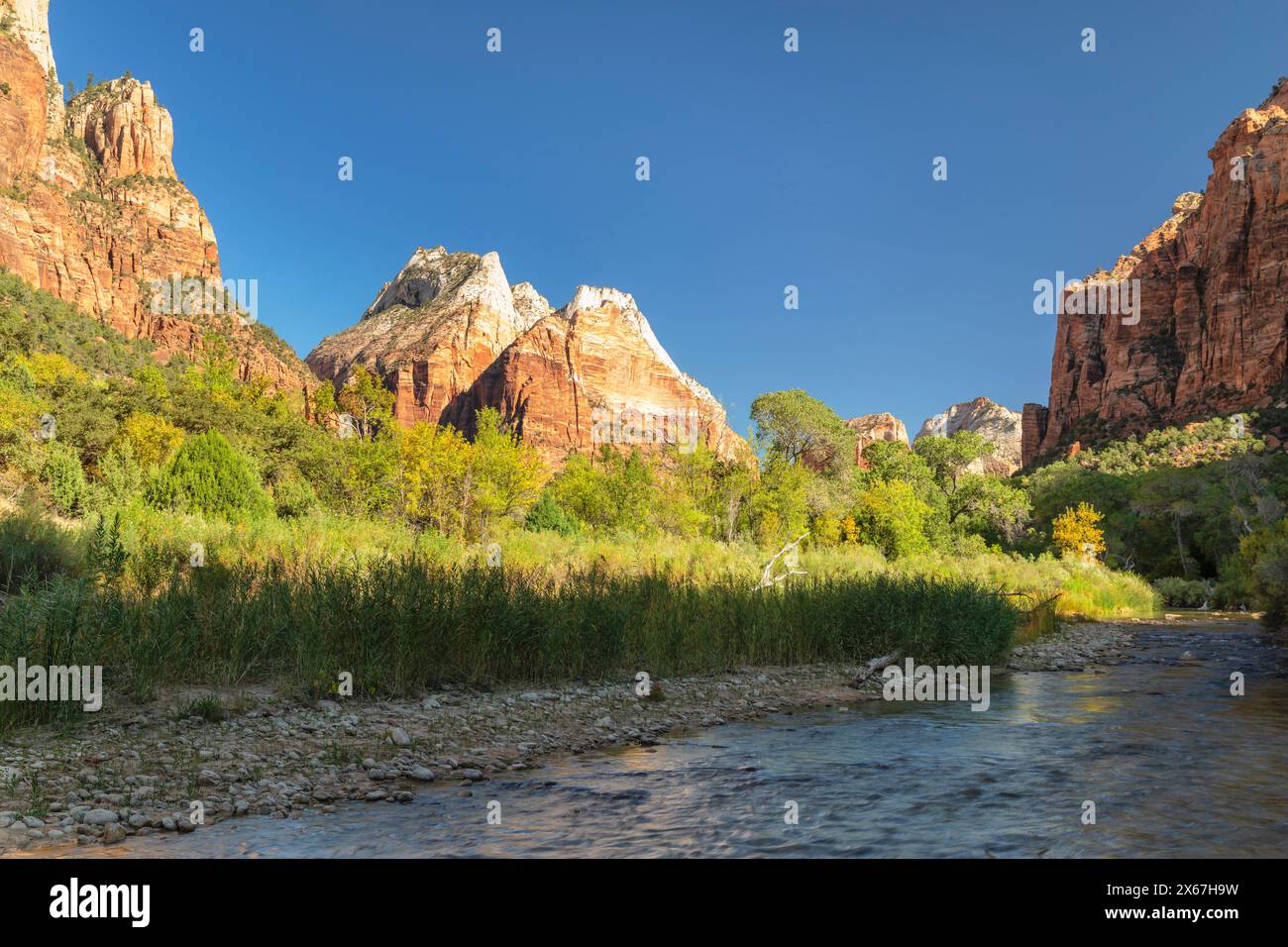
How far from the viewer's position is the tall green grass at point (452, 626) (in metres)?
8.98

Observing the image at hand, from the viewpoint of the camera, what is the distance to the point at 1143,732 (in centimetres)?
1044

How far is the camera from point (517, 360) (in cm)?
14912

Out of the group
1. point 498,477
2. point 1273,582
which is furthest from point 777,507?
point 1273,582

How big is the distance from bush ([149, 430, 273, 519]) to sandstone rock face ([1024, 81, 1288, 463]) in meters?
97.5

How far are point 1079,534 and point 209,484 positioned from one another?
50434mm

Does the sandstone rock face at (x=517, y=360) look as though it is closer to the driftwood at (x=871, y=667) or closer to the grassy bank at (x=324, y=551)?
the grassy bank at (x=324, y=551)

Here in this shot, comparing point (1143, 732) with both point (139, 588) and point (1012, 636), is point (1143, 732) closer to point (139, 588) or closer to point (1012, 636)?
point (1012, 636)

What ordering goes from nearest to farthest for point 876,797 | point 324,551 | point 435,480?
point 876,797 → point 324,551 → point 435,480

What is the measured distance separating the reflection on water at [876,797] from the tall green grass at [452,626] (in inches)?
125

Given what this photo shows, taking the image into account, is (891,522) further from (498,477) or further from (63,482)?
(63,482)

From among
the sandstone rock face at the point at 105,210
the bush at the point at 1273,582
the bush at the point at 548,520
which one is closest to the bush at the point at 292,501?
the bush at the point at 548,520

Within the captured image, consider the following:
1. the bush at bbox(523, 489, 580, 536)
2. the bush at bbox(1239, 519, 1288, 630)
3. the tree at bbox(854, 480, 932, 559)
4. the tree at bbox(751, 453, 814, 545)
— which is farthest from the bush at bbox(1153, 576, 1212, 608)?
the bush at bbox(523, 489, 580, 536)

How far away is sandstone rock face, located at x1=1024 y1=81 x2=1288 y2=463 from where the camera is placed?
303 feet
